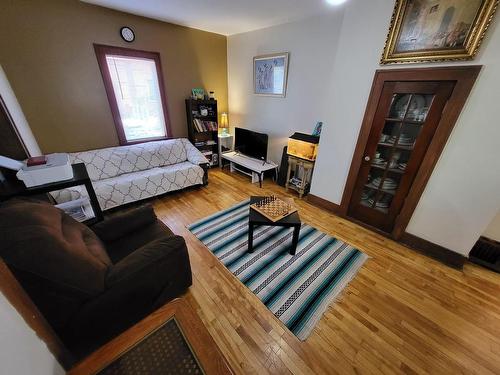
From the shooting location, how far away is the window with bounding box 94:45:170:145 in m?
2.88

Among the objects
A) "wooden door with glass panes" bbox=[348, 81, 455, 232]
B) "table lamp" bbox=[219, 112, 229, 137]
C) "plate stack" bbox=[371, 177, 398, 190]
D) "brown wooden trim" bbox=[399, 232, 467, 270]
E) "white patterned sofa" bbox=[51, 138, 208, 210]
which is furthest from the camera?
"table lamp" bbox=[219, 112, 229, 137]

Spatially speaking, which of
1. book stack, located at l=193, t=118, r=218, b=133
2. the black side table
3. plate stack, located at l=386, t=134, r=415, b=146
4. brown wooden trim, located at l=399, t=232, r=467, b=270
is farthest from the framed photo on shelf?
the black side table

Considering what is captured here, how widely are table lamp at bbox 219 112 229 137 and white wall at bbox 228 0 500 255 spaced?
1.23m

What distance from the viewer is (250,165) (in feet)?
11.6

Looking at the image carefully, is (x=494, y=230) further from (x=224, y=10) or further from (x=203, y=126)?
(x=203, y=126)

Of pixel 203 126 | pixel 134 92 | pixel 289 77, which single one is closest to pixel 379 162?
pixel 289 77

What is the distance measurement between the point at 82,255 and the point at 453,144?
2924 mm

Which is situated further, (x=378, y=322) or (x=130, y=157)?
(x=130, y=157)

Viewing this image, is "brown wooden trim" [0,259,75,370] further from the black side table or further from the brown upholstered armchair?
the black side table

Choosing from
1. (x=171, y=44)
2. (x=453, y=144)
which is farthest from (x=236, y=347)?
(x=171, y=44)

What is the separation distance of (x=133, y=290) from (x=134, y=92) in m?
3.13

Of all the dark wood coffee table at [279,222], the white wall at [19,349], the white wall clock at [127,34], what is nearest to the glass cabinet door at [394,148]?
the dark wood coffee table at [279,222]

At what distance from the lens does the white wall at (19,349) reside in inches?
23.1

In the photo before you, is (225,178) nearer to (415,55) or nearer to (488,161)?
(415,55)
